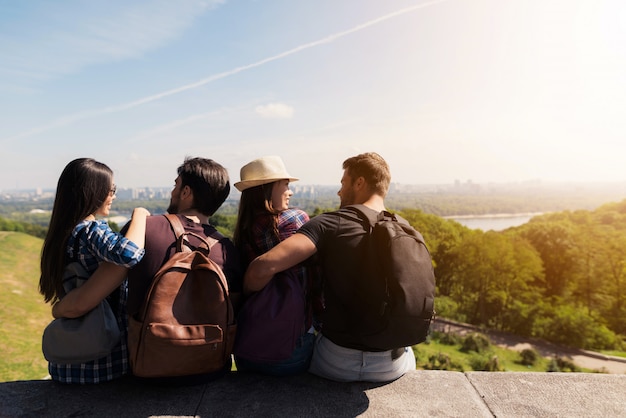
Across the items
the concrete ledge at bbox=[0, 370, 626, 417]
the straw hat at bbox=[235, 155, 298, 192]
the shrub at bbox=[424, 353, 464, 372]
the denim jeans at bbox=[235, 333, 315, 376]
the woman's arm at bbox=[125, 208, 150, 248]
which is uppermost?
the straw hat at bbox=[235, 155, 298, 192]

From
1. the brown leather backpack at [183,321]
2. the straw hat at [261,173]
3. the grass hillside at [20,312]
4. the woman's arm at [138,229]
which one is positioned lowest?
the grass hillside at [20,312]

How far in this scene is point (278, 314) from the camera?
9.07 feet

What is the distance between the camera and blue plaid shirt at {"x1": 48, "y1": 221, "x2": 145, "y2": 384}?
2.47 m

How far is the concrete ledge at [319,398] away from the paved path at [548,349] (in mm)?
29514

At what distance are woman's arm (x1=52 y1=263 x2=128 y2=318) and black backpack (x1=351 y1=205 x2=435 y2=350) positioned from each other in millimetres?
1462

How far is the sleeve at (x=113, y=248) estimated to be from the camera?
8.05ft

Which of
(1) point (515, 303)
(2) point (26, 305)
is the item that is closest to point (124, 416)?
(1) point (515, 303)

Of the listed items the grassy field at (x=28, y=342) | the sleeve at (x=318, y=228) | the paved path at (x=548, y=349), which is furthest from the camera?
the paved path at (x=548, y=349)

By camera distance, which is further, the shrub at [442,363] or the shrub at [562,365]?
the shrub at [562,365]

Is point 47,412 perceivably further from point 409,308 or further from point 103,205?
point 409,308

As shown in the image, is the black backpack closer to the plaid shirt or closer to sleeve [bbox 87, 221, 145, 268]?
the plaid shirt

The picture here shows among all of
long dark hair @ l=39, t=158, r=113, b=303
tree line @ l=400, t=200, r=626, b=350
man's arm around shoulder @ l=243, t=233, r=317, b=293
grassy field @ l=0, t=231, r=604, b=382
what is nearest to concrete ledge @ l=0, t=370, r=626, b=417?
long dark hair @ l=39, t=158, r=113, b=303

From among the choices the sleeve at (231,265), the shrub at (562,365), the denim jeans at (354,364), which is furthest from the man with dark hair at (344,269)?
the shrub at (562,365)

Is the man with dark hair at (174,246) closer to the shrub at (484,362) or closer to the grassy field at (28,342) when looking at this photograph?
the grassy field at (28,342)
